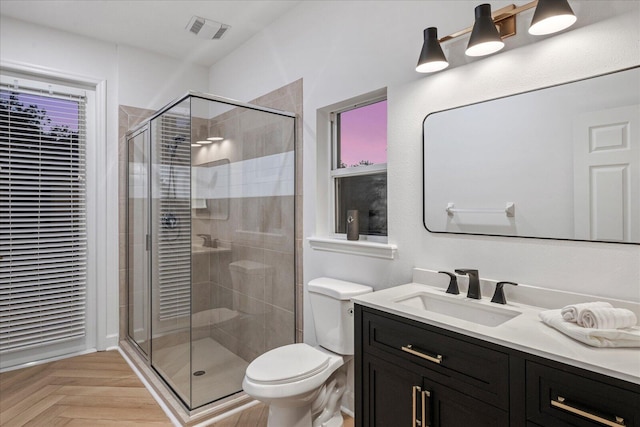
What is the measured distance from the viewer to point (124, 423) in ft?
6.91

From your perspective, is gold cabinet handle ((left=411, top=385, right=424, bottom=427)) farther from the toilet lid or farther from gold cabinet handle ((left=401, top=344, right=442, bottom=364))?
the toilet lid

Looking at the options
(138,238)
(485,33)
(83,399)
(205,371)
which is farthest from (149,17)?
(83,399)

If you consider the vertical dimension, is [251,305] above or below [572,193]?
below

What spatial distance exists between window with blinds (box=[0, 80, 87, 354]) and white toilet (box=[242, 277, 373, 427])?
82.9 inches

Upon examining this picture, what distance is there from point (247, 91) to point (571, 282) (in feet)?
8.87

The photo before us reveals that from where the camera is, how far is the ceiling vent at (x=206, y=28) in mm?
2758

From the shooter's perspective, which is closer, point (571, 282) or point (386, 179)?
point (571, 282)

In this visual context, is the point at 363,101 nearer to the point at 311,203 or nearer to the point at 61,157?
the point at 311,203

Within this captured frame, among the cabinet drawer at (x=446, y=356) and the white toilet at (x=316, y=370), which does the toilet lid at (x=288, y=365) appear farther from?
the cabinet drawer at (x=446, y=356)

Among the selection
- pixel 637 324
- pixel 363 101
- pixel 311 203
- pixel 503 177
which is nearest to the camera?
pixel 637 324

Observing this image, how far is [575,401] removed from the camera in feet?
3.15

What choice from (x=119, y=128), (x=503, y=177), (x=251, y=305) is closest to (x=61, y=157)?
(x=119, y=128)

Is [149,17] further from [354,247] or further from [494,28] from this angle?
[494,28]

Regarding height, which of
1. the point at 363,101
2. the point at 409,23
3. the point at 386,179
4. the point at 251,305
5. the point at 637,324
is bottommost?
the point at 251,305
